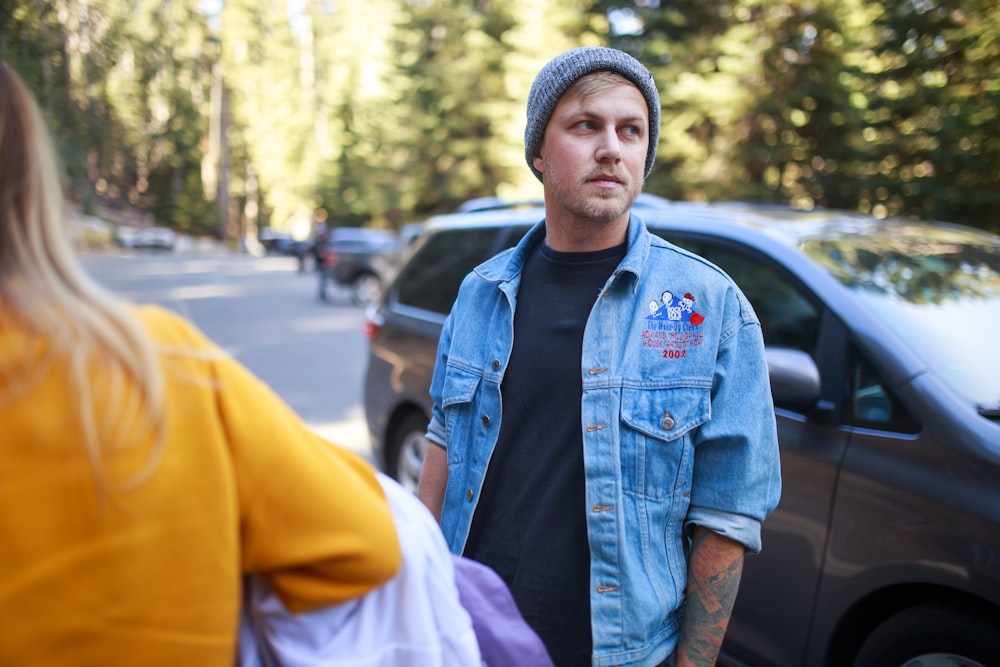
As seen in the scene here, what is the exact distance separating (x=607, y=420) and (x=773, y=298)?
5.46ft

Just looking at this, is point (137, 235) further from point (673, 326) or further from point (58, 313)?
point (58, 313)

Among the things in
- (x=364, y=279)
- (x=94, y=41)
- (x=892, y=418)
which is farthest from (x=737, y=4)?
(x=892, y=418)

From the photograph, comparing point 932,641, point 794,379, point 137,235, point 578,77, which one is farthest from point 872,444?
point 137,235

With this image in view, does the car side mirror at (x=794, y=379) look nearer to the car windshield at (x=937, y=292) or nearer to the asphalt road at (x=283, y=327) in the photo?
the car windshield at (x=937, y=292)

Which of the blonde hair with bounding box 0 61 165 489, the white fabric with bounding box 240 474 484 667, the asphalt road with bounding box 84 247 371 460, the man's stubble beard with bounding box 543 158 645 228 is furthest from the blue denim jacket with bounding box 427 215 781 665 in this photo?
the blonde hair with bounding box 0 61 165 489

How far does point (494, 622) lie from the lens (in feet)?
4.01

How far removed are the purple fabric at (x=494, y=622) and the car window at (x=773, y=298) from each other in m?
1.91

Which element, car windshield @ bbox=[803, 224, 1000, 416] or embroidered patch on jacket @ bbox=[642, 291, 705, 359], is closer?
embroidered patch on jacket @ bbox=[642, 291, 705, 359]

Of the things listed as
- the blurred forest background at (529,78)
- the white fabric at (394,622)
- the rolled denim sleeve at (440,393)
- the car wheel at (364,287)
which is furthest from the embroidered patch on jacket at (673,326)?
the car wheel at (364,287)

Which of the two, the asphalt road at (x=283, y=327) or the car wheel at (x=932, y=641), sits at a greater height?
the car wheel at (x=932, y=641)

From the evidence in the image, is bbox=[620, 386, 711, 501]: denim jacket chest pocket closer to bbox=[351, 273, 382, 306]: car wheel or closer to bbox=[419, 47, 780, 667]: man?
bbox=[419, 47, 780, 667]: man

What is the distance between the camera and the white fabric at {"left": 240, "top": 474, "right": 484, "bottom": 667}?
1014mm

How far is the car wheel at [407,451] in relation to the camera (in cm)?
448

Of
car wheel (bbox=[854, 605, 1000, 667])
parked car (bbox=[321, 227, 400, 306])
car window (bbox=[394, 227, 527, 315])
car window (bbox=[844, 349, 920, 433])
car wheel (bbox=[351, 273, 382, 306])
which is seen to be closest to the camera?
car wheel (bbox=[854, 605, 1000, 667])
